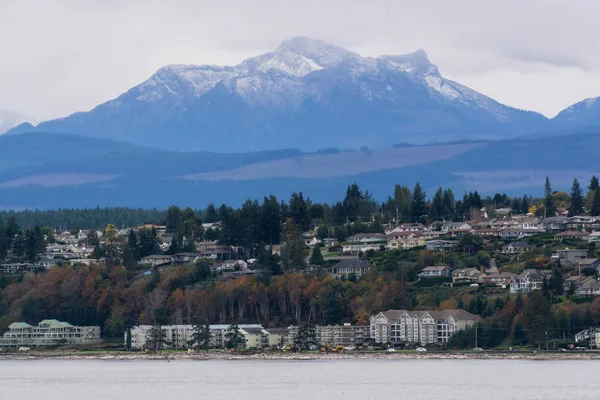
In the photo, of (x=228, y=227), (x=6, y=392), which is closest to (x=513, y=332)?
(x=6, y=392)

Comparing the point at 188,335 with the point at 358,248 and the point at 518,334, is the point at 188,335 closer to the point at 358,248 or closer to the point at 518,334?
the point at 358,248

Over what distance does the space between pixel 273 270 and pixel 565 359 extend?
1714 inches

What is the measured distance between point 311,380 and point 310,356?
75.3 ft

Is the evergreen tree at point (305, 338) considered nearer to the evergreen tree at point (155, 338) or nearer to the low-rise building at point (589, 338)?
the evergreen tree at point (155, 338)

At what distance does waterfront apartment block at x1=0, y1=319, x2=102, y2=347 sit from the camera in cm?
13988

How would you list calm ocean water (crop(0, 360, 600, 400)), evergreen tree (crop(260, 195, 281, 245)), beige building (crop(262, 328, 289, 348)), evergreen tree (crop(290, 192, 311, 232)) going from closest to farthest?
1. calm ocean water (crop(0, 360, 600, 400))
2. beige building (crop(262, 328, 289, 348))
3. evergreen tree (crop(260, 195, 281, 245))
4. evergreen tree (crop(290, 192, 311, 232))

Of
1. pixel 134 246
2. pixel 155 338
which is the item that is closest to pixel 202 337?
pixel 155 338

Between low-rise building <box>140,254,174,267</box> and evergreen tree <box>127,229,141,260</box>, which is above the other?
evergreen tree <box>127,229,141,260</box>

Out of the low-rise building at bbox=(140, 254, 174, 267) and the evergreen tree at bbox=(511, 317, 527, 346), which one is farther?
the low-rise building at bbox=(140, 254, 174, 267)

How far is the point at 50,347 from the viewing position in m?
139

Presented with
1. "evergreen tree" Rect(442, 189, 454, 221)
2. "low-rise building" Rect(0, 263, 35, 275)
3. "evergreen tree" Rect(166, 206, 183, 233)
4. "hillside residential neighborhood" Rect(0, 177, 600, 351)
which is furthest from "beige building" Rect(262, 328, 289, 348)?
"evergreen tree" Rect(166, 206, 183, 233)

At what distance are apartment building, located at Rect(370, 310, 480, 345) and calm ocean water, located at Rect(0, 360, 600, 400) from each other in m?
7.19

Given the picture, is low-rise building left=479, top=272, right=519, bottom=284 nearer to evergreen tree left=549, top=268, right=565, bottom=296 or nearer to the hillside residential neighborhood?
the hillside residential neighborhood

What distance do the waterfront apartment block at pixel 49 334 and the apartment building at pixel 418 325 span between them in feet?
96.8
